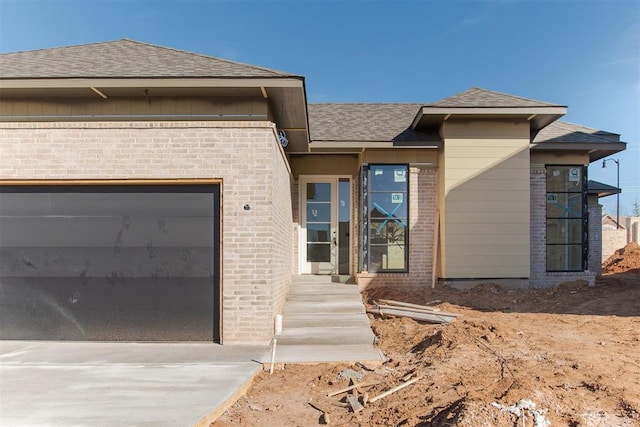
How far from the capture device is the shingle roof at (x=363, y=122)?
11.5 meters

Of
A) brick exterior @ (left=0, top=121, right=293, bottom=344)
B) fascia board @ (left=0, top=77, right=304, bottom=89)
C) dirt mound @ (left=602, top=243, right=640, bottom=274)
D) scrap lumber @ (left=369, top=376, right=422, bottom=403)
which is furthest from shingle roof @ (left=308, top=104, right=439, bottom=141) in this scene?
dirt mound @ (left=602, top=243, right=640, bottom=274)

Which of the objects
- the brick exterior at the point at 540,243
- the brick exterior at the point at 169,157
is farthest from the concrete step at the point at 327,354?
the brick exterior at the point at 540,243

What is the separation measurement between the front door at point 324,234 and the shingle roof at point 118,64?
4416 mm

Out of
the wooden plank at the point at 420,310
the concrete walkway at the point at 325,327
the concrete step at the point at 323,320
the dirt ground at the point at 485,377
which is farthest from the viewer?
the wooden plank at the point at 420,310

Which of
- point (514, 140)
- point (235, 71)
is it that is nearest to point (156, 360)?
point (235, 71)

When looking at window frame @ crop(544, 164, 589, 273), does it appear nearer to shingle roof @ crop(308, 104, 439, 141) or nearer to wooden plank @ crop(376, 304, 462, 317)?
shingle roof @ crop(308, 104, 439, 141)

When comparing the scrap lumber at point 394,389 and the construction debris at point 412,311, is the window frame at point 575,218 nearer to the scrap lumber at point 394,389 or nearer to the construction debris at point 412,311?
the construction debris at point 412,311

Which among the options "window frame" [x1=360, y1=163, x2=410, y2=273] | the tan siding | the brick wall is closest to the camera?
the tan siding

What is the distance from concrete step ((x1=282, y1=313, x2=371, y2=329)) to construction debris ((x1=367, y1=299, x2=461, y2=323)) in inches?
31.4

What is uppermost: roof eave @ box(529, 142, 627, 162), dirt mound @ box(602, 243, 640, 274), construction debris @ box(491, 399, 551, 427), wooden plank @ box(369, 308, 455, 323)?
roof eave @ box(529, 142, 627, 162)

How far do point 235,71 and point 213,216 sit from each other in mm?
2930

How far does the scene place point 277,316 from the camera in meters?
7.34

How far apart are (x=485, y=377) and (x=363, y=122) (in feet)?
29.1

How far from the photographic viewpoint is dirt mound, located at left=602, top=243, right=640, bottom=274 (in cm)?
1808
